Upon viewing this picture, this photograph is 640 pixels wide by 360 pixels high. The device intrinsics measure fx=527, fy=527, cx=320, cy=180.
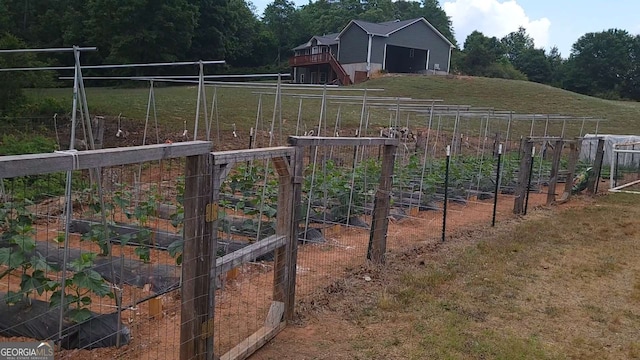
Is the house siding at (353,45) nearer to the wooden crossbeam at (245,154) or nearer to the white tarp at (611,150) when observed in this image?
the white tarp at (611,150)

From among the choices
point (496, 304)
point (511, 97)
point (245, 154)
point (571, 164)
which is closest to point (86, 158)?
point (245, 154)

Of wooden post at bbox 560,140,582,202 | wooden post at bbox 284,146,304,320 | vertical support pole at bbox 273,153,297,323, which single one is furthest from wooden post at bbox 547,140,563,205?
vertical support pole at bbox 273,153,297,323

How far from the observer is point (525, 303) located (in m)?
5.35

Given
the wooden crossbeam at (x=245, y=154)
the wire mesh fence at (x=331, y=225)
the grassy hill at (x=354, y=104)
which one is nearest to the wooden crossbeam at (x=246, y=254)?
the wooden crossbeam at (x=245, y=154)

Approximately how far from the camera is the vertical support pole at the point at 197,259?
3.19 metres

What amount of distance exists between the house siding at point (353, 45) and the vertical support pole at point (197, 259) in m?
42.0

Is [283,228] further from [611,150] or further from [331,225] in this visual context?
[611,150]

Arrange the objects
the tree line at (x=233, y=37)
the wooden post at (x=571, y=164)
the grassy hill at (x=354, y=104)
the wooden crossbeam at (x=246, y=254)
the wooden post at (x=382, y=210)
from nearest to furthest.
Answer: the wooden crossbeam at (x=246, y=254) < the wooden post at (x=382, y=210) < the wooden post at (x=571, y=164) < the grassy hill at (x=354, y=104) < the tree line at (x=233, y=37)

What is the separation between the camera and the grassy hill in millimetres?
19812

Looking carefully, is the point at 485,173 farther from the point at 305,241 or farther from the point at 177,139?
the point at 177,139

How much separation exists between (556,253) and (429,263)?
2.11m

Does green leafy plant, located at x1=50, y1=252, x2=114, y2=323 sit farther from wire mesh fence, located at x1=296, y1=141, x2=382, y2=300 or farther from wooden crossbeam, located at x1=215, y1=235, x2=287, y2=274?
wire mesh fence, located at x1=296, y1=141, x2=382, y2=300

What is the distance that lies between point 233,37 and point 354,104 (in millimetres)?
36257

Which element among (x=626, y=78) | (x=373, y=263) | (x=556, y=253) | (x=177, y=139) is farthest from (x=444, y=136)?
(x=626, y=78)
